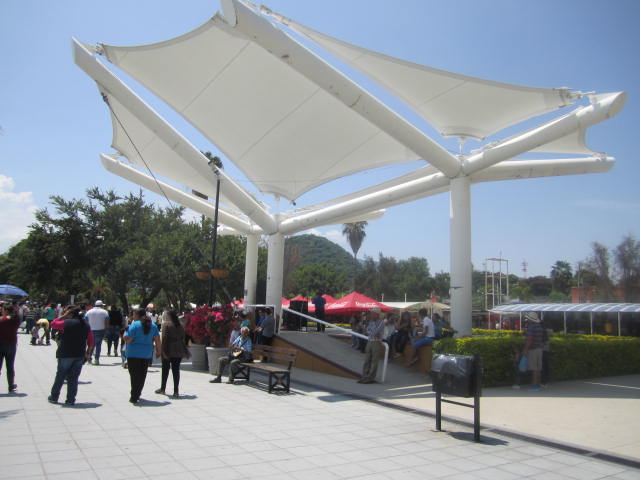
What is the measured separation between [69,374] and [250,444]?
380 centimetres

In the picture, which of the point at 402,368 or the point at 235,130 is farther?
the point at 235,130

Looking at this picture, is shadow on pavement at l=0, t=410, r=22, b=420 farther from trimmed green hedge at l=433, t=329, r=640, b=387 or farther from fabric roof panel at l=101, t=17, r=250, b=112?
fabric roof panel at l=101, t=17, r=250, b=112

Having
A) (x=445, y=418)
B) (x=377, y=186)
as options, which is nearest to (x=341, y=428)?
(x=445, y=418)

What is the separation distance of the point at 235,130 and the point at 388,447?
Result: 49.0 ft

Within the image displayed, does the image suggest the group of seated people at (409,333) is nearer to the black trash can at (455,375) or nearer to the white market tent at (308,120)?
the white market tent at (308,120)

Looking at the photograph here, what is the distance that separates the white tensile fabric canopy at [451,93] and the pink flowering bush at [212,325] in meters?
7.81

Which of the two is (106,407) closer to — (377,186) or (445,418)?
(445,418)

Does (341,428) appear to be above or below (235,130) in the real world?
below

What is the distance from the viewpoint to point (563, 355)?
41.9ft

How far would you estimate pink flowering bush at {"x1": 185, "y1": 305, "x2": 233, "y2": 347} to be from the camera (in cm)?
1292

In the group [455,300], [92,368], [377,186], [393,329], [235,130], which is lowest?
[92,368]

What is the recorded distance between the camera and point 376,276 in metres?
A: 81.2

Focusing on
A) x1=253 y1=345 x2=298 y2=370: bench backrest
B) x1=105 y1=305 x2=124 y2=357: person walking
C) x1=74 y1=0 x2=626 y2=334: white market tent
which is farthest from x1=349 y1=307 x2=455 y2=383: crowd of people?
x1=105 y1=305 x2=124 y2=357: person walking

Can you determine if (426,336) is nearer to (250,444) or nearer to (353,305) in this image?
(250,444)
